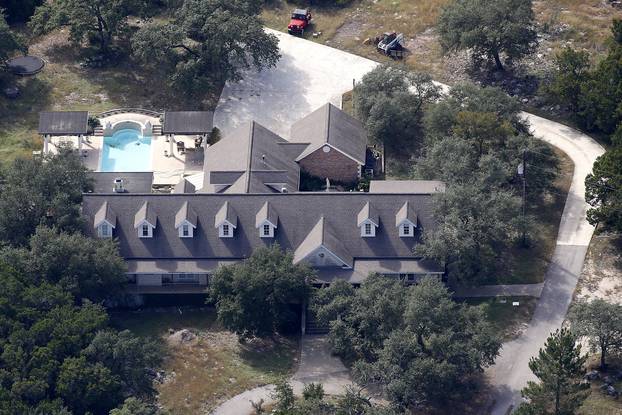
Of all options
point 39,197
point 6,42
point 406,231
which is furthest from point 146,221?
point 6,42

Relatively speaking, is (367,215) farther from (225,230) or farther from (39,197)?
(39,197)

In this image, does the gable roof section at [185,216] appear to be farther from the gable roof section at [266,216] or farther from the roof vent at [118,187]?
the roof vent at [118,187]

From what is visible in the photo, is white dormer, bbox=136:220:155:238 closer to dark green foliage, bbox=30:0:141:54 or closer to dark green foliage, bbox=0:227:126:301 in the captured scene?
dark green foliage, bbox=0:227:126:301

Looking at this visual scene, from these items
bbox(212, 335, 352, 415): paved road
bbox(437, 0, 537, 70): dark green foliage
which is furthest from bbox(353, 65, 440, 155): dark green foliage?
bbox(212, 335, 352, 415): paved road

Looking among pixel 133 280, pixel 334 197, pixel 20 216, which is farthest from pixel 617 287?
pixel 20 216

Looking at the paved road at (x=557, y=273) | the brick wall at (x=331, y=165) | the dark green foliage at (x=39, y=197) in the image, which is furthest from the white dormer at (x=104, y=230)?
the paved road at (x=557, y=273)

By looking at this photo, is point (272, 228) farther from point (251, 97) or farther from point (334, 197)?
point (251, 97)
